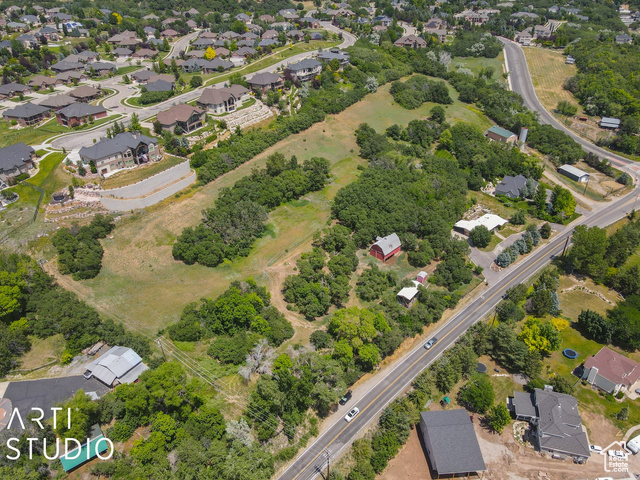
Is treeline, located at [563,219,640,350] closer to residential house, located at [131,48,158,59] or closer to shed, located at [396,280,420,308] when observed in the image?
shed, located at [396,280,420,308]

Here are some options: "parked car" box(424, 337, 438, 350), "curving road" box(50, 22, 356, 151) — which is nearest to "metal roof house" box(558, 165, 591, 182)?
"parked car" box(424, 337, 438, 350)

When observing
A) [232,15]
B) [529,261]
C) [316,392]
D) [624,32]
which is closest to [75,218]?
[316,392]

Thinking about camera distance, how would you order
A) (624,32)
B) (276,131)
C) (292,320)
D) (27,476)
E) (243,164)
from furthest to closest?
1. (624,32)
2. (276,131)
3. (243,164)
4. (292,320)
5. (27,476)

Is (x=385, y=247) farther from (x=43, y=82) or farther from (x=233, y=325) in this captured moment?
(x=43, y=82)

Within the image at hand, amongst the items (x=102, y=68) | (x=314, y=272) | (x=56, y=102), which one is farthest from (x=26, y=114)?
(x=314, y=272)

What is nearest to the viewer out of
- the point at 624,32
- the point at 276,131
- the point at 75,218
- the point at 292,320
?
the point at 292,320

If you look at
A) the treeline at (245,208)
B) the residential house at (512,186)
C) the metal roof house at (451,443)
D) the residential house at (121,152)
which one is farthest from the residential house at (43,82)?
the metal roof house at (451,443)

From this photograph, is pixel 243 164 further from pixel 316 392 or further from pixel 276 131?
pixel 316 392
